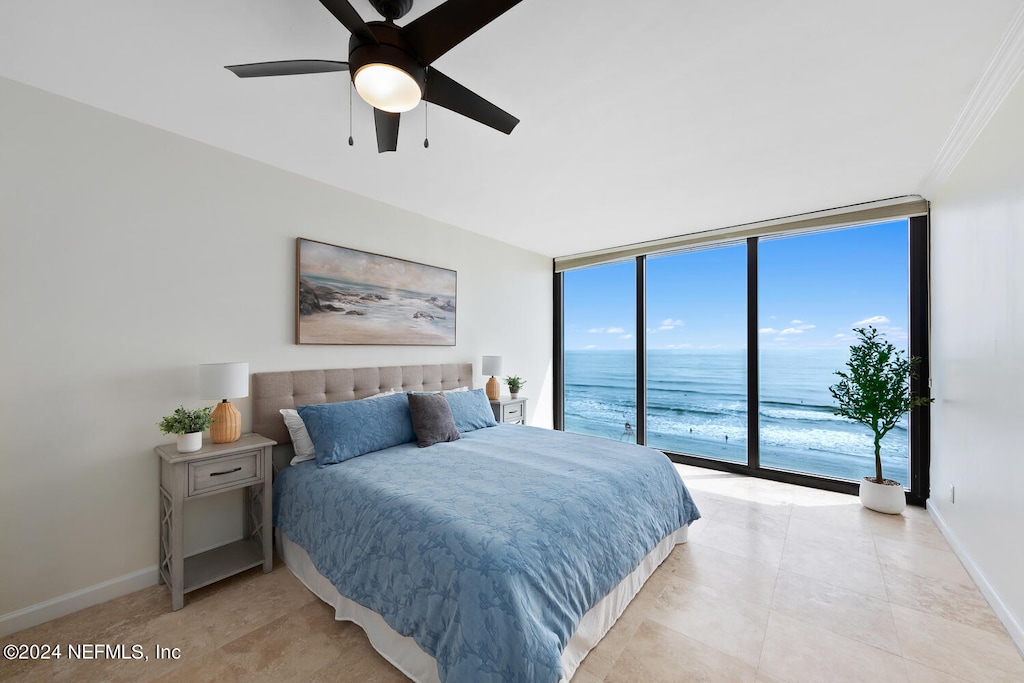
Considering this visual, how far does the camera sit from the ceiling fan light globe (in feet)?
4.43

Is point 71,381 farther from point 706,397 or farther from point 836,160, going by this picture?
point 706,397

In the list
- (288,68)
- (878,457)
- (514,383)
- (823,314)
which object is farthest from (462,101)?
(823,314)

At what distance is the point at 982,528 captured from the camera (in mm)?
2182

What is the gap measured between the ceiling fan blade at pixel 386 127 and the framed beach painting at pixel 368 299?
1.34 meters

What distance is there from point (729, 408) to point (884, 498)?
310 centimetres

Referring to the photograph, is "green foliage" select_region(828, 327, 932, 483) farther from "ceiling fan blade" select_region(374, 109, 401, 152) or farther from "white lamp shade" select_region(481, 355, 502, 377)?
"ceiling fan blade" select_region(374, 109, 401, 152)

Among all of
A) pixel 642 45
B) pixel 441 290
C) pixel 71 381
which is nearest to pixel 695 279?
pixel 441 290

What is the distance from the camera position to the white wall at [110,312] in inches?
75.0

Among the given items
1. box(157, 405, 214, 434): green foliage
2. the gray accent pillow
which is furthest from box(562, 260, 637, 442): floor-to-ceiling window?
box(157, 405, 214, 434): green foliage

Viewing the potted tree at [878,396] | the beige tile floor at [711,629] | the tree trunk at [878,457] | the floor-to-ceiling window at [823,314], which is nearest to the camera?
the beige tile floor at [711,629]

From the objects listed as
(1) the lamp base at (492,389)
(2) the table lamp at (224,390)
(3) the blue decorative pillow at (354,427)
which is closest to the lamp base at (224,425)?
(2) the table lamp at (224,390)

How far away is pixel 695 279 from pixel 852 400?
2606 millimetres

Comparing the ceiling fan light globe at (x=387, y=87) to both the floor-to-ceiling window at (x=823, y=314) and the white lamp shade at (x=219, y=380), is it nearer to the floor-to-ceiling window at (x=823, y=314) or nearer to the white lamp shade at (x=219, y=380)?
the white lamp shade at (x=219, y=380)

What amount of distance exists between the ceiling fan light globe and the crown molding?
221cm
